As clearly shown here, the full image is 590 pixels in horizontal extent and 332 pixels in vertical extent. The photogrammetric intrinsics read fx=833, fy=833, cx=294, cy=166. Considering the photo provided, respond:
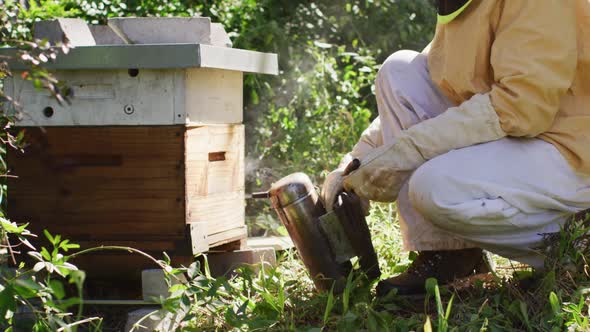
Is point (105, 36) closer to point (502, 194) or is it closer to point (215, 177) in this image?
point (215, 177)

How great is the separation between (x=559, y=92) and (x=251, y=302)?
107 centimetres

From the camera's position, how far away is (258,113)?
4.79 metres

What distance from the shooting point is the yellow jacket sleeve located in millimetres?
2295

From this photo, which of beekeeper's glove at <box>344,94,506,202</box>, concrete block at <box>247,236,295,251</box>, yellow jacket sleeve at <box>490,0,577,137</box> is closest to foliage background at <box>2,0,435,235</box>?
concrete block at <box>247,236,295,251</box>

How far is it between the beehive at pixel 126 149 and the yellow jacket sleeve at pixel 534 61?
0.96m

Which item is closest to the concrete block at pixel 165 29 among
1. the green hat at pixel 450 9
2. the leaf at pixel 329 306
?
the green hat at pixel 450 9

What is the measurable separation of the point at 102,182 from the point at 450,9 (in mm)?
1288

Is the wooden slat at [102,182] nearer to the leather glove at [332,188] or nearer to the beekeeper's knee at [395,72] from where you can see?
the leather glove at [332,188]

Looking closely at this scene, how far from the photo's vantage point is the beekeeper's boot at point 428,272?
2.63 meters

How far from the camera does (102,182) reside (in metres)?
2.84

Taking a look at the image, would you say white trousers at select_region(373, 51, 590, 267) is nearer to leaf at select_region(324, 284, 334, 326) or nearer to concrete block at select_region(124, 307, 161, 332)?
leaf at select_region(324, 284, 334, 326)

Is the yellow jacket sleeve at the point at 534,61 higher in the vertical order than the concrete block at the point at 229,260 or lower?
higher

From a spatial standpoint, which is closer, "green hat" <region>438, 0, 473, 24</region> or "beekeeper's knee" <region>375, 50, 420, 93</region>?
"green hat" <region>438, 0, 473, 24</region>

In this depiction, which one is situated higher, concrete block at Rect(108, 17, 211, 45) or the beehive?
concrete block at Rect(108, 17, 211, 45)
